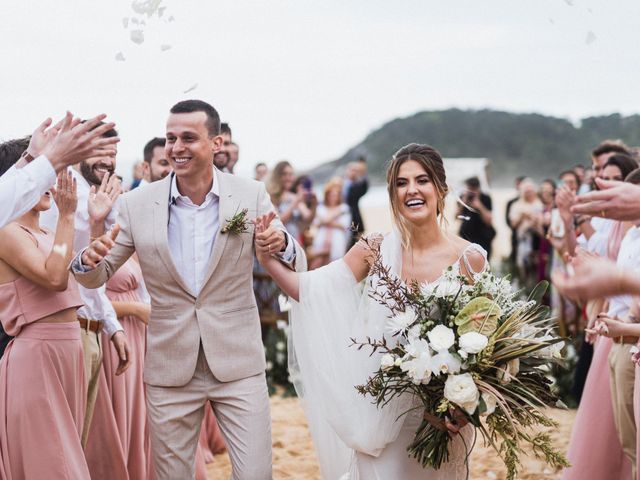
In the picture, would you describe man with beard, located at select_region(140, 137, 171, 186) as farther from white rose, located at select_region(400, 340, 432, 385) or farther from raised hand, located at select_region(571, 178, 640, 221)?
raised hand, located at select_region(571, 178, 640, 221)

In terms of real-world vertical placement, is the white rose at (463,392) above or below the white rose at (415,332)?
below

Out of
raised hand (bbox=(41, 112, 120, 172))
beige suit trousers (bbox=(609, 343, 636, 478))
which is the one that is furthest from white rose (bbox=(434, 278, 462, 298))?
raised hand (bbox=(41, 112, 120, 172))

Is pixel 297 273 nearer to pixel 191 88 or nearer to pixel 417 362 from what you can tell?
pixel 417 362

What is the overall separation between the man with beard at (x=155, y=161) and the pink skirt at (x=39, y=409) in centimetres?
222

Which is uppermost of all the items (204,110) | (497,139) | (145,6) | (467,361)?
(497,139)

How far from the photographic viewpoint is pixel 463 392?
4.07 m

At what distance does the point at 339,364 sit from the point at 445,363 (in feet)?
2.64

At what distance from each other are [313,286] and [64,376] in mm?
1413

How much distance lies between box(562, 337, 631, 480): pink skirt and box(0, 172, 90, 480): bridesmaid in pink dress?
125 inches

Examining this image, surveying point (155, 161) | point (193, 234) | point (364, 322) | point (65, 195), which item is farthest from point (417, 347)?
point (155, 161)

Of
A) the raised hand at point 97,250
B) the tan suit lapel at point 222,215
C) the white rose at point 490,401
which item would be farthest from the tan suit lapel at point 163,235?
the white rose at point 490,401

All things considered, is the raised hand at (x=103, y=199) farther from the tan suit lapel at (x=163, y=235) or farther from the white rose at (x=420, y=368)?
the white rose at (x=420, y=368)

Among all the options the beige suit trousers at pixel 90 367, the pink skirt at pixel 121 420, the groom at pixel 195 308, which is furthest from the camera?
the pink skirt at pixel 121 420

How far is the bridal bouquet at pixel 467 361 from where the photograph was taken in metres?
4.16
